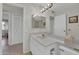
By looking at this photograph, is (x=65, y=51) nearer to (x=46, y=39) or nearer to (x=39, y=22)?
(x=46, y=39)

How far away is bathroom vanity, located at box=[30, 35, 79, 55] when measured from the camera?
→ 3.40 ft

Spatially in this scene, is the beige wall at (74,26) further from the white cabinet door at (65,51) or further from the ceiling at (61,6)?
the white cabinet door at (65,51)

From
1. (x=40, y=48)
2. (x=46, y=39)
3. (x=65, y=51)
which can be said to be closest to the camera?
(x=65, y=51)

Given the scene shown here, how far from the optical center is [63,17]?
3.96ft

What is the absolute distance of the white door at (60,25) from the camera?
1.21 metres

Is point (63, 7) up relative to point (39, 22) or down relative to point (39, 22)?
up

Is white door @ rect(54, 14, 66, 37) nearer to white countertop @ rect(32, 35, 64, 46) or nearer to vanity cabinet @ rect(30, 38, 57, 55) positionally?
white countertop @ rect(32, 35, 64, 46)

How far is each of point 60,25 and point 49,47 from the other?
14.8 inches

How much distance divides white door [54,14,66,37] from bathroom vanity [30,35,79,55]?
4.7 inches

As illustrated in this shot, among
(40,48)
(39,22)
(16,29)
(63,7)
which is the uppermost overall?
(63,7)

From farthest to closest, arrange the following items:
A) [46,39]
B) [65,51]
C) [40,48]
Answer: [46,39] → [40,48] → [65,51]

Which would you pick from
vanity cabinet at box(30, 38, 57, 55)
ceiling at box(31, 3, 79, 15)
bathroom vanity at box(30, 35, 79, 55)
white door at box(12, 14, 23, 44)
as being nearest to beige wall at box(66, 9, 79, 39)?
ceiling at box(31, 3, 79, 15)

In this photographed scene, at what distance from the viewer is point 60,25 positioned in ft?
4.10

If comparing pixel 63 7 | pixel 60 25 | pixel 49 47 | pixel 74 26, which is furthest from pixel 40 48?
pixel 63 7
